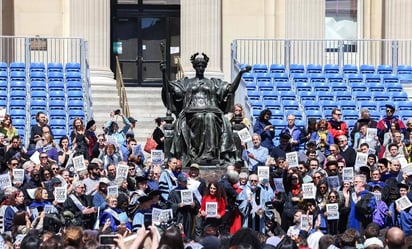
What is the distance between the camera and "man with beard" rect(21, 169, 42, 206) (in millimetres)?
25953

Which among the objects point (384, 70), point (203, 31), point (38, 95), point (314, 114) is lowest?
point (314, 114)

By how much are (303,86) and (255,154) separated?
7.15 m

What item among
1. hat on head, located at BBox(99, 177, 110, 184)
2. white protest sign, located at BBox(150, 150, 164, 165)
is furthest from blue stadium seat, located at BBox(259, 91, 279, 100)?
hat on head, located at BBox(99, 177, 110, 184)

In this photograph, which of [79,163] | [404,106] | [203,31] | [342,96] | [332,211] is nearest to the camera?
[332,211]

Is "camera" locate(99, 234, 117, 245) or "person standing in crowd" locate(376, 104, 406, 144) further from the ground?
"person standing in crowd" locate(376, 104, 406, 144)

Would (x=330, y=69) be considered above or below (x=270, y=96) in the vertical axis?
above

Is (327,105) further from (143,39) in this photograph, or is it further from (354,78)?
(143,39)

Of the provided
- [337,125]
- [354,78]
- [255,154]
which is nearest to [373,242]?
[255,154]

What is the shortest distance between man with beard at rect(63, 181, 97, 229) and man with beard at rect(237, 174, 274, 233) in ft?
8.61

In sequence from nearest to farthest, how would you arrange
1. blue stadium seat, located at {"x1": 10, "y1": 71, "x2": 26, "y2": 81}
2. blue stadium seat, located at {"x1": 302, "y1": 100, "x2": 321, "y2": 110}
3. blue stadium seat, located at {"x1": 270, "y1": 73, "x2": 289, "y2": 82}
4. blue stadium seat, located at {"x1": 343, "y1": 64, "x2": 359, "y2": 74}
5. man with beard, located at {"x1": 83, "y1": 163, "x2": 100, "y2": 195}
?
man with beard, located at {"x1": 83, "y1": 163, "x2": 100, "y2": 195} → blue stadium seat, located at {"x1": 302, "y1": 100, "x2": 321, "y2": 110} → blue stadium seat, located at {"x1": 10, "y1": 71, "x2": 26, "y2": 81} → blue stadium seat, located at {"x1": 270, "y1": 73, "x2": 289, "y2": 82} → blue stadium seat, located at {"x1": 343, "y1": 64, "x2": 359, "y2": 74}

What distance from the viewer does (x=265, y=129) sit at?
3180 cm

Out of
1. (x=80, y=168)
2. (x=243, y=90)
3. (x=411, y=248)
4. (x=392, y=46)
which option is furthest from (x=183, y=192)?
(x=392, y=46)

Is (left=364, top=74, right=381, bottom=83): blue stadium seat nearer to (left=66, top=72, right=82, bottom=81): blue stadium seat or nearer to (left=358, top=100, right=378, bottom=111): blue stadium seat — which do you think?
(left=358, top=100, right=378, bottom=111): blue stadium seat

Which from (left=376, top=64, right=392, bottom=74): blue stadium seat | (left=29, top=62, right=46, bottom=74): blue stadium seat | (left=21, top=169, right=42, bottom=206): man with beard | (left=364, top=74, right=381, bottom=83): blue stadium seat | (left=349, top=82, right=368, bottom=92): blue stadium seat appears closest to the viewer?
(left=21, top=169, right=42, bottom=206): man with beard
